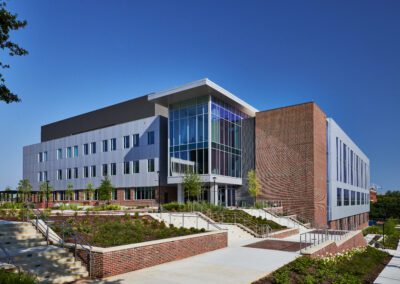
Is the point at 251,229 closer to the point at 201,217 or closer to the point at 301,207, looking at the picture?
the point at 201,217

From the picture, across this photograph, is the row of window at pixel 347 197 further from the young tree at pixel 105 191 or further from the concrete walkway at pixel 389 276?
the young tree at pixel 105 191

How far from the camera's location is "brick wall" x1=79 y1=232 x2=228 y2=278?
11.7 m

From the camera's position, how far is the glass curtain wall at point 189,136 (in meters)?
40.3

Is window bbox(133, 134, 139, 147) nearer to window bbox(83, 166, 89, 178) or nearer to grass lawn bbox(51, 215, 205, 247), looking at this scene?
window bbox(83, 166, 89, 178)

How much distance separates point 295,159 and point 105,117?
3470 cm

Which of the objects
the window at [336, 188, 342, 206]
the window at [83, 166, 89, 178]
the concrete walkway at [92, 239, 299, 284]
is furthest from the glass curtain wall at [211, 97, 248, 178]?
the window at [83, 166, 89, 178]

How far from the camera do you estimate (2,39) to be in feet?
28.9

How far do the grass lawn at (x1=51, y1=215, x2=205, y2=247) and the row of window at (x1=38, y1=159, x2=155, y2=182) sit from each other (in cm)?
2743

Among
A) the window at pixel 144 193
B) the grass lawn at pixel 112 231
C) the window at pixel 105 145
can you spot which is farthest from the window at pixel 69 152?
the grass lawn at pixel 112 231

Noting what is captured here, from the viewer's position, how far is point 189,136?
136ft

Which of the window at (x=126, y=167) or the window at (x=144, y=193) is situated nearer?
the window at (x=144, y=193)

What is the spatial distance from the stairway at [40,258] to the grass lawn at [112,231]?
1.26 m

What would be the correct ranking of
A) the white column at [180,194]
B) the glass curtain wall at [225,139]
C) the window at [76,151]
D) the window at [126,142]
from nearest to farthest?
the glass curtain wall at [225,139] < the white column at [180,194] < the window at [126,142] < the window at [76,151]

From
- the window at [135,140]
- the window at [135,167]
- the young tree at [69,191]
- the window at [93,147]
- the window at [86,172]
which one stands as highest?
the window at [135,140]
